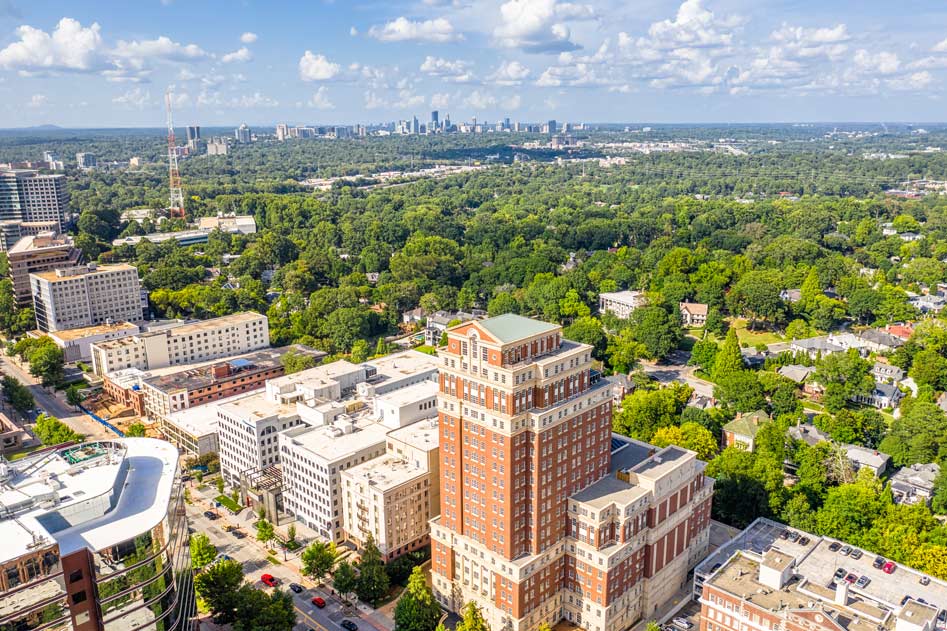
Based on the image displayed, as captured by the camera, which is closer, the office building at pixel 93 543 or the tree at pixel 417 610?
the office building at pixel 93 543

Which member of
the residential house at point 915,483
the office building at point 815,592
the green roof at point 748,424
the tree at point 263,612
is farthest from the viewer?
the green roof at point 748,424

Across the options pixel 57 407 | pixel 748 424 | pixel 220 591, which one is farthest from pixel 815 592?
pixel 57 407

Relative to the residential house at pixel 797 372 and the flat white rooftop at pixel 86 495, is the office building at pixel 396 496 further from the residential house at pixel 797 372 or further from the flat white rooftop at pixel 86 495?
the residential house at pixel 797 372

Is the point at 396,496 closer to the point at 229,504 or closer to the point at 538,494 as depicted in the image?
the point at 538,494

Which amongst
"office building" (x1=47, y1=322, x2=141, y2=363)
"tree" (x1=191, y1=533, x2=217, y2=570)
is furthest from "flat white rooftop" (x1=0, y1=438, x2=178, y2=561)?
"office building" (x1=47, y1=322, x2=141, y2=363)

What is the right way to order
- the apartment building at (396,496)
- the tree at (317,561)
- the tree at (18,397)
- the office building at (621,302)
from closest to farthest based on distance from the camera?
1. the tree at (317,561)
2. the apartment building at (396,496)
3. the tree at (18,397)
4. the office building at (621,302)

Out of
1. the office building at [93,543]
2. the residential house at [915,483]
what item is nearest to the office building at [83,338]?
the office building at [93,543]
